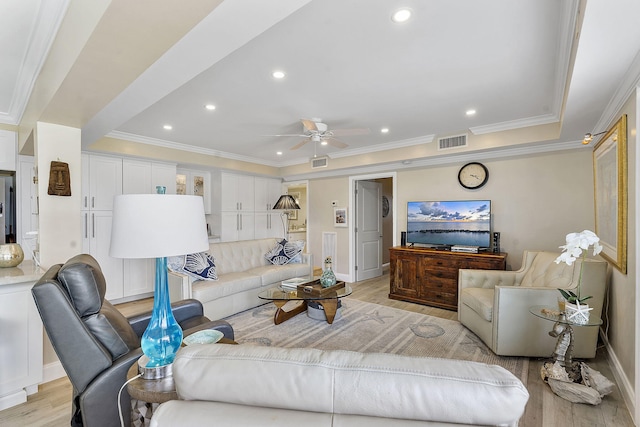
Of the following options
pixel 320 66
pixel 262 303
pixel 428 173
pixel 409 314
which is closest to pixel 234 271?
pixel 262 303

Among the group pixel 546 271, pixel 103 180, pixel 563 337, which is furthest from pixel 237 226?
pixel 563 337

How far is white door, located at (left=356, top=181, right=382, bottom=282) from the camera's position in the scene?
19.1 ft

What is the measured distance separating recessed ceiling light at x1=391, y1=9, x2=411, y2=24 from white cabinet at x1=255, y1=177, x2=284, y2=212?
4833 millimetres

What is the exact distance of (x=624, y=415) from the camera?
192 centimetres

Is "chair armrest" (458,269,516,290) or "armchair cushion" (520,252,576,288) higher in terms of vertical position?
"armchair cushion" (520,252,576,288)

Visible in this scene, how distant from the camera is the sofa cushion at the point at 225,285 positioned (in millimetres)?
3428

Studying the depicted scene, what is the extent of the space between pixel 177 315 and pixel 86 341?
33.8 inches

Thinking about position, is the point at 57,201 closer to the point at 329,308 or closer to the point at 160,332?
the point at 160,332

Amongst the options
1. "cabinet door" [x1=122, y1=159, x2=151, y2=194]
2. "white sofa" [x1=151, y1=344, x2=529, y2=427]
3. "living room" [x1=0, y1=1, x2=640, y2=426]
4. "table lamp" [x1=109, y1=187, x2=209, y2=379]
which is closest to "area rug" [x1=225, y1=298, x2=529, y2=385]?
"living room" [x1=0, y1=1, x2=640, y2=426]

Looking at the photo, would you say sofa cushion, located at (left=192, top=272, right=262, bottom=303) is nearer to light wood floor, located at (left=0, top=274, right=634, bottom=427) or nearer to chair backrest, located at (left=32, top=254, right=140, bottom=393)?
light wood floor, located at (left=0, top=274, right=634, bottom=427)

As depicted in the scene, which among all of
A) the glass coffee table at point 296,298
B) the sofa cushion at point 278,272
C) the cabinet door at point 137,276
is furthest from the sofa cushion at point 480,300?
the cabinet door at point 137,276

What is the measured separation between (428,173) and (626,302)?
3009mm

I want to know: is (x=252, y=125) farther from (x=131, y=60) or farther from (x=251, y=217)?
(x=251, y=217)

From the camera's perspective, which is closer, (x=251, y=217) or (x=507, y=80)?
(x=507, y=80)
